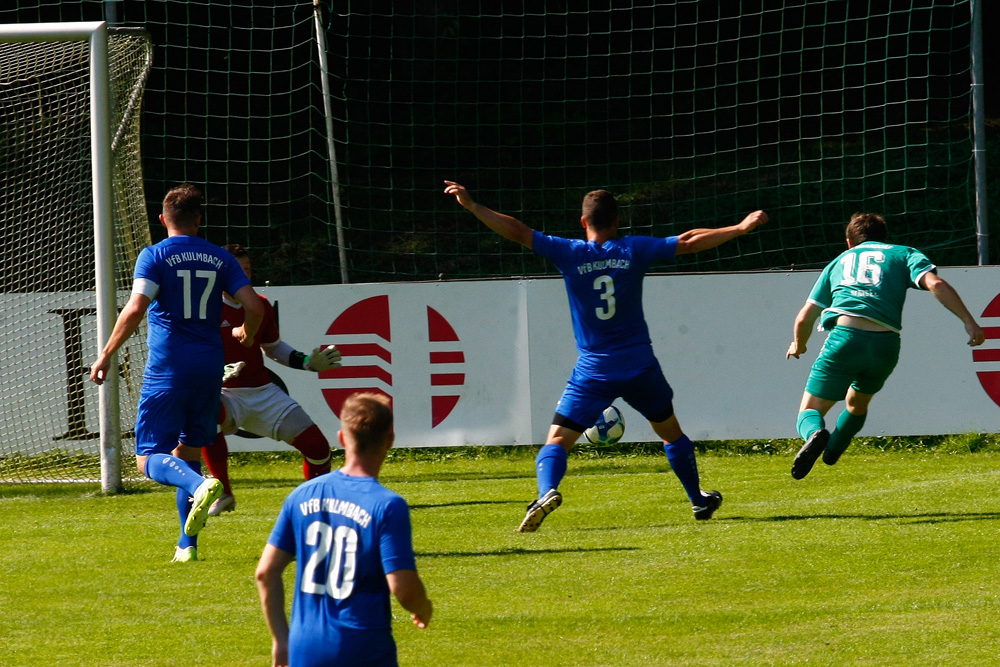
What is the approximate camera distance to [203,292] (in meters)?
6.72

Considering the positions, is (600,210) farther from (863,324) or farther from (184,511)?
(184,511)

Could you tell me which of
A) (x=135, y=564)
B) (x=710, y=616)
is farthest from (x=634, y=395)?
(x=135, y=564)

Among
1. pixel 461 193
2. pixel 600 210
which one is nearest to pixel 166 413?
pixel 461 193

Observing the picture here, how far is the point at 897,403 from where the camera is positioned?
36.2 ft

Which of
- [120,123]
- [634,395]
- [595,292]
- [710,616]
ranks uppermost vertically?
[120,123]

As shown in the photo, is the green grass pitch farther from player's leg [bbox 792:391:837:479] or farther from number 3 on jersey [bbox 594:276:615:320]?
number 3 on jersey [bbox 594:276:615:320]

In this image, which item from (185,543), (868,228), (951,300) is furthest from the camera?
(868,228)

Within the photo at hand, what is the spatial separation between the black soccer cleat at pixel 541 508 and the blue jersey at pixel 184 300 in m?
1.95

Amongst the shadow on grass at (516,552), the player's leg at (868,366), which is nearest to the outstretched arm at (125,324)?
the shadow on grass at (516,552)

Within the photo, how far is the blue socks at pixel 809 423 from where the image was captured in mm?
8078

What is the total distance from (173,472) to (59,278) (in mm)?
5213

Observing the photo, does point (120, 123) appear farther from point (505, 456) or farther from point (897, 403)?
point (897, 403)

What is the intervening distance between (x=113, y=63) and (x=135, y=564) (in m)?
5.36

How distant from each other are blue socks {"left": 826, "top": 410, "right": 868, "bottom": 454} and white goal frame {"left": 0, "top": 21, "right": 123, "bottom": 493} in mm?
5334
